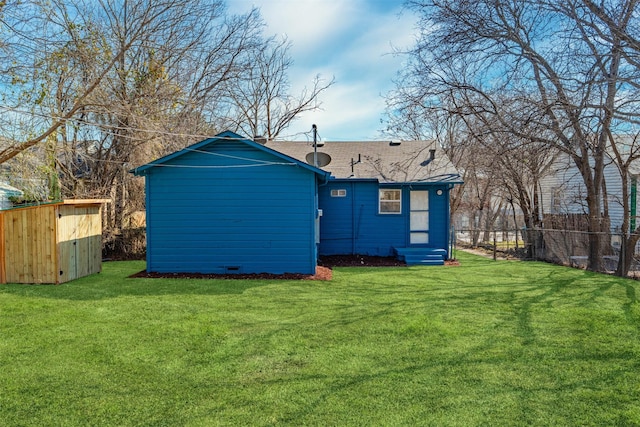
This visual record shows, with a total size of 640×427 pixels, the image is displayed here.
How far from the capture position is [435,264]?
11.8 m

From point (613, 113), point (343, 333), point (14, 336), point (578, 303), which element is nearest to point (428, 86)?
point (613, 113)

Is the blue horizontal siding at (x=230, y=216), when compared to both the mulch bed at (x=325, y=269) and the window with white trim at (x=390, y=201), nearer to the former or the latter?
the mulch bed at (x=325, y=269)

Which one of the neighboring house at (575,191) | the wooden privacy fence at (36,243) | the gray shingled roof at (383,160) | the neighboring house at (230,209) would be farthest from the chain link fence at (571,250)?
the wooden privacy fence at (36,243)

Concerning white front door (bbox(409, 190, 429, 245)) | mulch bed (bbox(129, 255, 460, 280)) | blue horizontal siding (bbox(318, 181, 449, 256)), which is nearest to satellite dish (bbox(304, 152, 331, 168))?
blue horizontal siding (bbox(318, 181, 449, 256))

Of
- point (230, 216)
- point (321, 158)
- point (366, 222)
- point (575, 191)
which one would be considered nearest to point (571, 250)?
point (366, 222)

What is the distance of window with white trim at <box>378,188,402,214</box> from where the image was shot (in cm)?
1306

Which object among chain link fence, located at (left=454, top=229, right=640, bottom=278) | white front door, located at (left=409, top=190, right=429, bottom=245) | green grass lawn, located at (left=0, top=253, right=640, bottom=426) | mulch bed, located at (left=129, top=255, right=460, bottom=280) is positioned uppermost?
white front door, located at (left=409, top=190, right=429, bottom=245)

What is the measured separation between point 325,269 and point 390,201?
3.70 meters

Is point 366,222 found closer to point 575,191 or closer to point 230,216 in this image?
point 230,216

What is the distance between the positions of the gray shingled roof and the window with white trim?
46 cm

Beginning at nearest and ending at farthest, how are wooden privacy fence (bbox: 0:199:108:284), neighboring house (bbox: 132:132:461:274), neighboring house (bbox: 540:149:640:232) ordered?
wooden privacy fence (bbox: 0:199:108:284), neighboring house (bbox: 132:132:461:274), neighboring house (bbox: 540:149:640:232)

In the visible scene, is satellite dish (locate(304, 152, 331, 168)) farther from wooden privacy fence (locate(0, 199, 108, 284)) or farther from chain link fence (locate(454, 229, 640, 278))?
wooden privacy fence (locate(0, 199, 108, 284))

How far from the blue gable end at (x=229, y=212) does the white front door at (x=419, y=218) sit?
4.39 m

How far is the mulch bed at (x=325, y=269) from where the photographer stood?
373 inches
